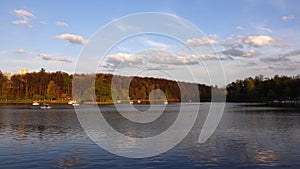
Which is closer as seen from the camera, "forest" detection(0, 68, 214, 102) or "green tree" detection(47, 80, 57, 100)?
"forest" detection(0, 68, 214, 102)

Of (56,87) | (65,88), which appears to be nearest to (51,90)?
(56,87)

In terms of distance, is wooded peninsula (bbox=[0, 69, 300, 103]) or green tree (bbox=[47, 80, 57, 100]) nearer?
wooded peninsula (bbox=[0, 69, 300, 103])

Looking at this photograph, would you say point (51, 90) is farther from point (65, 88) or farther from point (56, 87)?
point (65, 88)

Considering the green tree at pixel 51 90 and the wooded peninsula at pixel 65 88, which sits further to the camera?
the green tree at pixel 51 90

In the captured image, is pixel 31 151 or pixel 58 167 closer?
pixel 58 167

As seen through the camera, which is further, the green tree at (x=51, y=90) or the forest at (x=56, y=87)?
the green tree at (x=51, y=90)

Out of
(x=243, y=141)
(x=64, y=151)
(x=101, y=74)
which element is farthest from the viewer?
(x=101, y=74)

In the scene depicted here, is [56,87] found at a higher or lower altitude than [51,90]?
higher

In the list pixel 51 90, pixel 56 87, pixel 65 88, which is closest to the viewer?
pixel 51 90

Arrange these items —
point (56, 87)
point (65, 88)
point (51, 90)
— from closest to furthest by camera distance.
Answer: point (51, 90) < point (56, 87) < point (65, 88)

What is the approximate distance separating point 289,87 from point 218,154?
6554 inches

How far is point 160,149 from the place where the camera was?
26812 millimetres

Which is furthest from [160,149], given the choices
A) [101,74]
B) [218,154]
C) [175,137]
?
[101,74]

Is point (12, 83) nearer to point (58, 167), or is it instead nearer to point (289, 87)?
point (289, 87)
